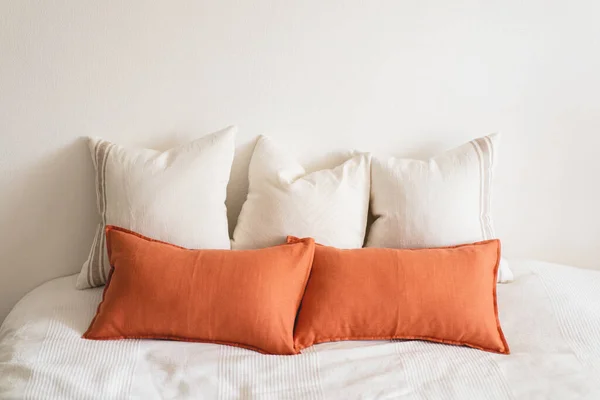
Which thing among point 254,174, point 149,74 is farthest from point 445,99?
point 149,74

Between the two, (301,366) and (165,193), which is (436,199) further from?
(165,193)

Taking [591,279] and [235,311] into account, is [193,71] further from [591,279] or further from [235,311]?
[591,279]

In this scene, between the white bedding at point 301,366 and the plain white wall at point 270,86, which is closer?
the white bedding at point 301,366

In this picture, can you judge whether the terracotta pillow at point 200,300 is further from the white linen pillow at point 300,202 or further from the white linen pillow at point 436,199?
the white linen pillow at point 436,199

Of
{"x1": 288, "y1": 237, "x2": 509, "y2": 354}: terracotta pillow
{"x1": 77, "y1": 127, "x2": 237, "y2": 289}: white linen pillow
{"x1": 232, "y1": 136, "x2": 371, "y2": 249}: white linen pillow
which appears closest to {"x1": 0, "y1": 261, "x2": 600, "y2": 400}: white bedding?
{"x1": 288, "y1": 237, "x2": 509, "y2": 354}: terracotta pillow

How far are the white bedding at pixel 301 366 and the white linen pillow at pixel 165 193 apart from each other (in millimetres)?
254

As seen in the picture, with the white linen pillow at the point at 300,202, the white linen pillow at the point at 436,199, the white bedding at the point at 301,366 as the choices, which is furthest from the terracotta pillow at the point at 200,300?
the white linen pillow at the point at 436,199

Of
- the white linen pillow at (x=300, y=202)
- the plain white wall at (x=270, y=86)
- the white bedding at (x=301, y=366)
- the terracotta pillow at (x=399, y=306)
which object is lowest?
the white bedding at (x=301, y=366)

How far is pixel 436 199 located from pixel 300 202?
0.40 meters

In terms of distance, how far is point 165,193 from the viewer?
73.2 inches

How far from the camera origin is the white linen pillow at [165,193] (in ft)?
6.09

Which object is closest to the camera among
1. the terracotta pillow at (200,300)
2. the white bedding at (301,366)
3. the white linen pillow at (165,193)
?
the white bedding at (301,366)

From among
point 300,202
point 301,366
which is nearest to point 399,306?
point 301,366

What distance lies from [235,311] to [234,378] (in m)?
0.17
